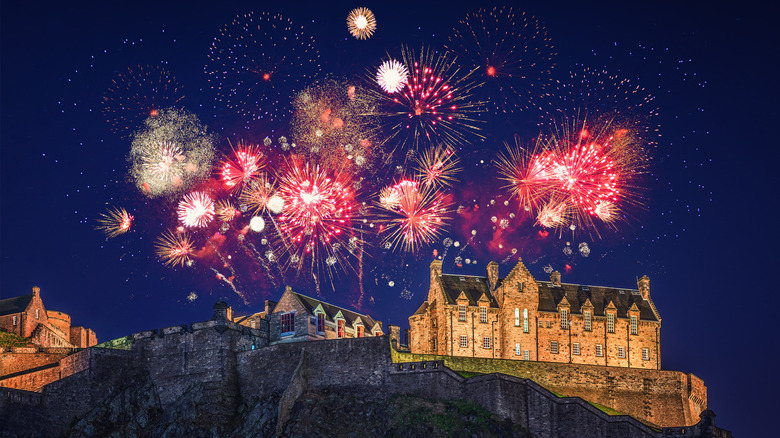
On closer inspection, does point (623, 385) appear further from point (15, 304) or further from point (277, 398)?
point (15, 304)

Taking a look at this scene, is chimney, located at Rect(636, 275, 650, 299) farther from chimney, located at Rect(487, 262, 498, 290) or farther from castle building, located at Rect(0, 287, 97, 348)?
castle building, located at Rect(0, 287, 97, 348)

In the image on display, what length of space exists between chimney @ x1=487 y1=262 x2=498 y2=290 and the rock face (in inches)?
646

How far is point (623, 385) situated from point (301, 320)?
26.1m

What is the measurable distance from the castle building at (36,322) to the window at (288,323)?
77.0 ft

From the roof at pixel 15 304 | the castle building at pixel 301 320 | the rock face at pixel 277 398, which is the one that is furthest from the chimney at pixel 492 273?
the roof at pixel 15 304

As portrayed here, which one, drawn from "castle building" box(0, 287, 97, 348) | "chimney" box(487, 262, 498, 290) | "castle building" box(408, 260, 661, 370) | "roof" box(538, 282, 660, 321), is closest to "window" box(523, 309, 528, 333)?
"castle building" box(408, 260, 661, 370)

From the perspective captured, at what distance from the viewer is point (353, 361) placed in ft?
252

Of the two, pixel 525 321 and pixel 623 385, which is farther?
pixel 525 321

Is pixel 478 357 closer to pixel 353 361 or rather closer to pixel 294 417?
pixel 353 361

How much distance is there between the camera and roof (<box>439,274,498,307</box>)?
289 feet

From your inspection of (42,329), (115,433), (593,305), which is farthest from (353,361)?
(42,329)

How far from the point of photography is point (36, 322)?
97688 millimetres

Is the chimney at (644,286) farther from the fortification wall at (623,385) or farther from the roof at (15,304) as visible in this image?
the roof at (15,304)

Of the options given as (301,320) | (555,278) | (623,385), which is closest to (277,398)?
(301,320)
